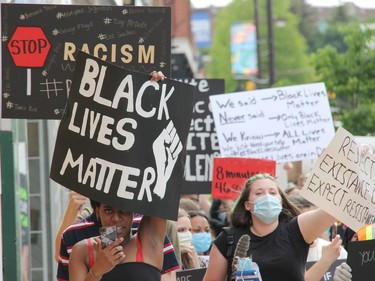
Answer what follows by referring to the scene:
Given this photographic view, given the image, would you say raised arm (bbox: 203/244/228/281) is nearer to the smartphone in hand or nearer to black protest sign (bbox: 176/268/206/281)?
black protest sign (bbox: 176/268/206/281)

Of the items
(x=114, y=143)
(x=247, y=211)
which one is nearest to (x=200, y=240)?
(x=247, y=211)

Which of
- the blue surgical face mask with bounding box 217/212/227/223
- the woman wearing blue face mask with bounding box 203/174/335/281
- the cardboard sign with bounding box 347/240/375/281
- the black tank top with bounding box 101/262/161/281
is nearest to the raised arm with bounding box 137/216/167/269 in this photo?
the black tank top with bounding box 101/262/161/281

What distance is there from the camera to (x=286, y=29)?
82.0 m

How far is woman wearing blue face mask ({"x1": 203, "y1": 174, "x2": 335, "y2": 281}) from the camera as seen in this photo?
7527 mm

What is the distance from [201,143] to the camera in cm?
1260

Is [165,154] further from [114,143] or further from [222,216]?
[222,216]

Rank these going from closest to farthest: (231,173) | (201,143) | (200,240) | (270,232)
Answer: (270,232) → (200,240) → (231,173) → (201,143)

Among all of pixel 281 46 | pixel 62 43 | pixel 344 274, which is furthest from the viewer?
pixel 281 46

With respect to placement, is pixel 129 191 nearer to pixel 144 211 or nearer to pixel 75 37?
pixel 144 211

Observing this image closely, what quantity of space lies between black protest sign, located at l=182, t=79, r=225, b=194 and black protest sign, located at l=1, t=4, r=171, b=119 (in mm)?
4366

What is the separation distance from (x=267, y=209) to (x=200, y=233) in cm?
252

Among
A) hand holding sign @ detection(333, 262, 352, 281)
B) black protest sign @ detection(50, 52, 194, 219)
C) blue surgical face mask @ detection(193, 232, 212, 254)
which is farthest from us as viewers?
blue surgical face mask @ detection(193, 232, 212, 254)

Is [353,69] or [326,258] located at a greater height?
[353,69]

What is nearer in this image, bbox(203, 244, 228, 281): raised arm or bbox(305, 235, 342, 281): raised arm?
bbox(203, 244, 228, 281): raised arm
